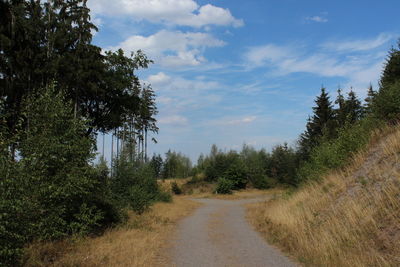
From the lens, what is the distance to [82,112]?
24.4m

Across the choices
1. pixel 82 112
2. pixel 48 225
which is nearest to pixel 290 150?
pixel 82 112

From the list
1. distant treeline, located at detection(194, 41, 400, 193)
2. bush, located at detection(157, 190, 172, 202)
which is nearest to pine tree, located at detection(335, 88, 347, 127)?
distant treeline, located at detection(194, 41, 400, 193)

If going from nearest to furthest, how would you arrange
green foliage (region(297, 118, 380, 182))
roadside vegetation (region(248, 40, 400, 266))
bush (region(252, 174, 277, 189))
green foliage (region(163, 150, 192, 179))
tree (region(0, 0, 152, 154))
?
roadside vegetation (region(248, 40, 400, 266)) < green foliage (region(297, 118, 380, 182)) < tree (region(0, 0, 152, 154)) < bush (region(252, 174, 277, 189)) < green foliage (region(163, 150, 192, 179))

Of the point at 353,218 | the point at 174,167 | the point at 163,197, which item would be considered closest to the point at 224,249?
the point at 353,218

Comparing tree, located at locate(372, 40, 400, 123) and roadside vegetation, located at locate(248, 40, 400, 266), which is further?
tree, located at locate(372, 40, 400, 123)

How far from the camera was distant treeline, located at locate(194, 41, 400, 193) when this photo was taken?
46.4ft

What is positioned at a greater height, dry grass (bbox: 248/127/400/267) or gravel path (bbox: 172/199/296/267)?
dry grass (bbox: 248/127/400/267)

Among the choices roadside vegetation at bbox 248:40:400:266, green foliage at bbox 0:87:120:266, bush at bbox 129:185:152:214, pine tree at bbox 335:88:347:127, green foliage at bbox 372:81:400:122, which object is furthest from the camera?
pine tree at bbox 335:88:347:127

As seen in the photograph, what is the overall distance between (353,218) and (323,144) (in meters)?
12.8

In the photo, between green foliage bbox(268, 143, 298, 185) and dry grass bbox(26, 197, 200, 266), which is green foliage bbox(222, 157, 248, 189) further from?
dry grass bbox(26, 197, 200, 266)

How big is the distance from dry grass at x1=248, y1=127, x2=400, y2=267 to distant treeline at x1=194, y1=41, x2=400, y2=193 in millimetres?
1544

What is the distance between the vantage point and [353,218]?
8.52 m

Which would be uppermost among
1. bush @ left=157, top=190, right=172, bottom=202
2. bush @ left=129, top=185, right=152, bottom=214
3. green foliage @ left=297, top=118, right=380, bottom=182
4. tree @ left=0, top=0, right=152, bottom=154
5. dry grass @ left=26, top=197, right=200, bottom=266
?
tree @ left=0, top=0, right=152, bottom=154

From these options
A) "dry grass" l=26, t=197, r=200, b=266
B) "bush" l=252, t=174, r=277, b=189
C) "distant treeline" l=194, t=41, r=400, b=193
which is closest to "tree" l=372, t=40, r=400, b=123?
"distant treeline" l=194, t=41, r=400, b=193
